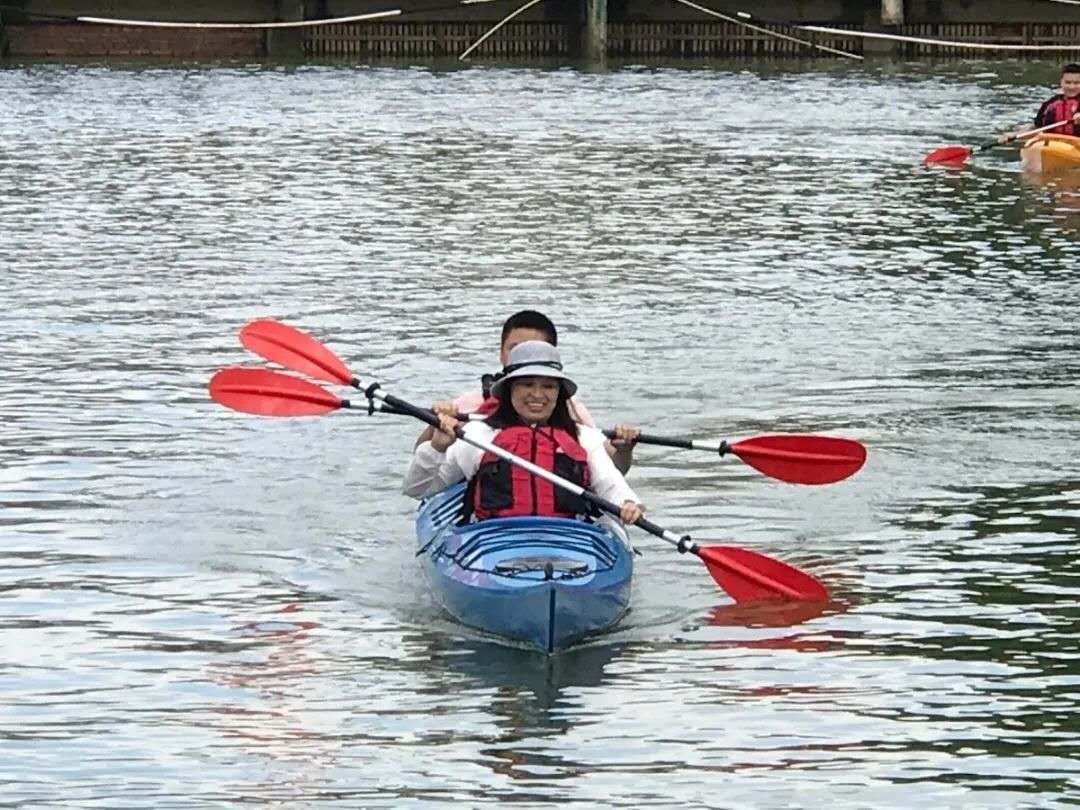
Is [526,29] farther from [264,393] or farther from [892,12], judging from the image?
[264,393]

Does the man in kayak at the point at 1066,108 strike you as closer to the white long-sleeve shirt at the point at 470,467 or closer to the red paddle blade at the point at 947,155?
the red paddle blade at the point at 947,155

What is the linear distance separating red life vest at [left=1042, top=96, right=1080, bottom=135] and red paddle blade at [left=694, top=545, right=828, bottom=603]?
59.5 ft

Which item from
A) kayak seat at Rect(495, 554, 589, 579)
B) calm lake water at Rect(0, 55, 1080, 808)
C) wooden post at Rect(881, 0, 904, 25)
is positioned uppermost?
wooden post at Rect(881, 0, 904, 25)

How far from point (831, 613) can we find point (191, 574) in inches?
105

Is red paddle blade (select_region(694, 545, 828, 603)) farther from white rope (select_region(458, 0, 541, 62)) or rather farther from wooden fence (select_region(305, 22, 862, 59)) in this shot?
wooden fence (select_region(305, 22, 862, 59))

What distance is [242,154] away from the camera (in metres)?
29.1

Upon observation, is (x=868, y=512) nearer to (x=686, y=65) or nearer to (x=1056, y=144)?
(x=1056, y=144)

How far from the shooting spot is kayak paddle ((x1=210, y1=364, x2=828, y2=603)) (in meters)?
10.4

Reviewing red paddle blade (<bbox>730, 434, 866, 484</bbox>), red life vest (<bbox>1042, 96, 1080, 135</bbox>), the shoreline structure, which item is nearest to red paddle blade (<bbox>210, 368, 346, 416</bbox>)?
red paddle blade (<bbox>730, 434, 866, 484</bbox>)

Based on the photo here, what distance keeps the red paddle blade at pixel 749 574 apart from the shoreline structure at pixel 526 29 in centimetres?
3332

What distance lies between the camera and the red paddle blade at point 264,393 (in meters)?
11.7

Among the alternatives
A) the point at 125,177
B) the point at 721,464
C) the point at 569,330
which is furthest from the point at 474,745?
the point at 125,177

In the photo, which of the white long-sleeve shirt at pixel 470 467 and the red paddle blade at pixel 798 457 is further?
the red paddle blade at pixel 798 457

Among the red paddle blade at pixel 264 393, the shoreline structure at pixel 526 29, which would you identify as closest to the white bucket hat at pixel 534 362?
the red paddle blade at pixel 264 393
